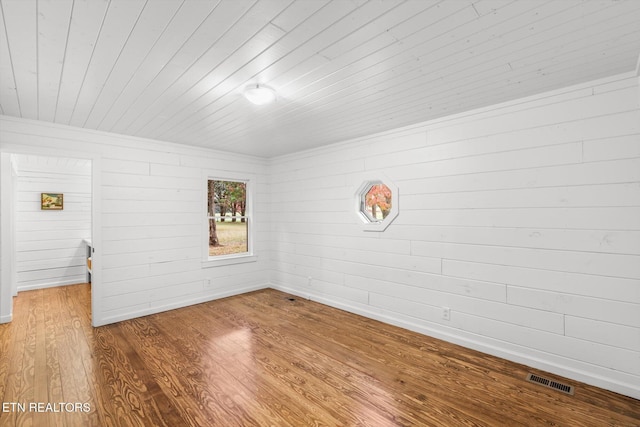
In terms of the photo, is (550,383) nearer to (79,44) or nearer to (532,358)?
(532,358)

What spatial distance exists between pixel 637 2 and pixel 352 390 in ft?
9.62

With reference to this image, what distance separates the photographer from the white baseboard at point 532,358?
227 cm

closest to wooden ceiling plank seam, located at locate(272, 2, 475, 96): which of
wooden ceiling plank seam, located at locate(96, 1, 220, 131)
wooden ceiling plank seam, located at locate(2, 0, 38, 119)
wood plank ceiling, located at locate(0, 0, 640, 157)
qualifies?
wood plank ceiling, located at locate(0, 0, 640, 157)

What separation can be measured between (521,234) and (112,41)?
3496 millimetres

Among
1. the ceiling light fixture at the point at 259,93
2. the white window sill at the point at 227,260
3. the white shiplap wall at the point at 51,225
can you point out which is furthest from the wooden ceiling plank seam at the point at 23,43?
the white shiplap wall at the point at 51,225

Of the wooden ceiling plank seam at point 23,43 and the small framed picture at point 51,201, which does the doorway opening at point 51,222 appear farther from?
the wooden ceiling plank seam at point 23,43

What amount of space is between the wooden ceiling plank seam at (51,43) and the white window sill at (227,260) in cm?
282

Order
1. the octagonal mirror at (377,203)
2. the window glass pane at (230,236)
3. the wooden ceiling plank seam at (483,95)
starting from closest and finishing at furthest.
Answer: the wooden ceiling plank seam at (483,95), the octagonal mirror at (377,203), the window glass pane at (230,236)

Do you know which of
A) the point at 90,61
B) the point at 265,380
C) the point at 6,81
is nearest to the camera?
the point at 90,61

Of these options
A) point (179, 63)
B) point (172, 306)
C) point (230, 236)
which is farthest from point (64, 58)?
point (230, 236)

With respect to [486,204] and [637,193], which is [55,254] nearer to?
[486,204]

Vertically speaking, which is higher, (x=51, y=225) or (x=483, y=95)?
(x=483, y=95)

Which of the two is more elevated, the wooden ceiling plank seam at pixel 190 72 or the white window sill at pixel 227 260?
the wooden ceiling plank seam at pixel 190 72

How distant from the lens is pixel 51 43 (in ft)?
5.86
